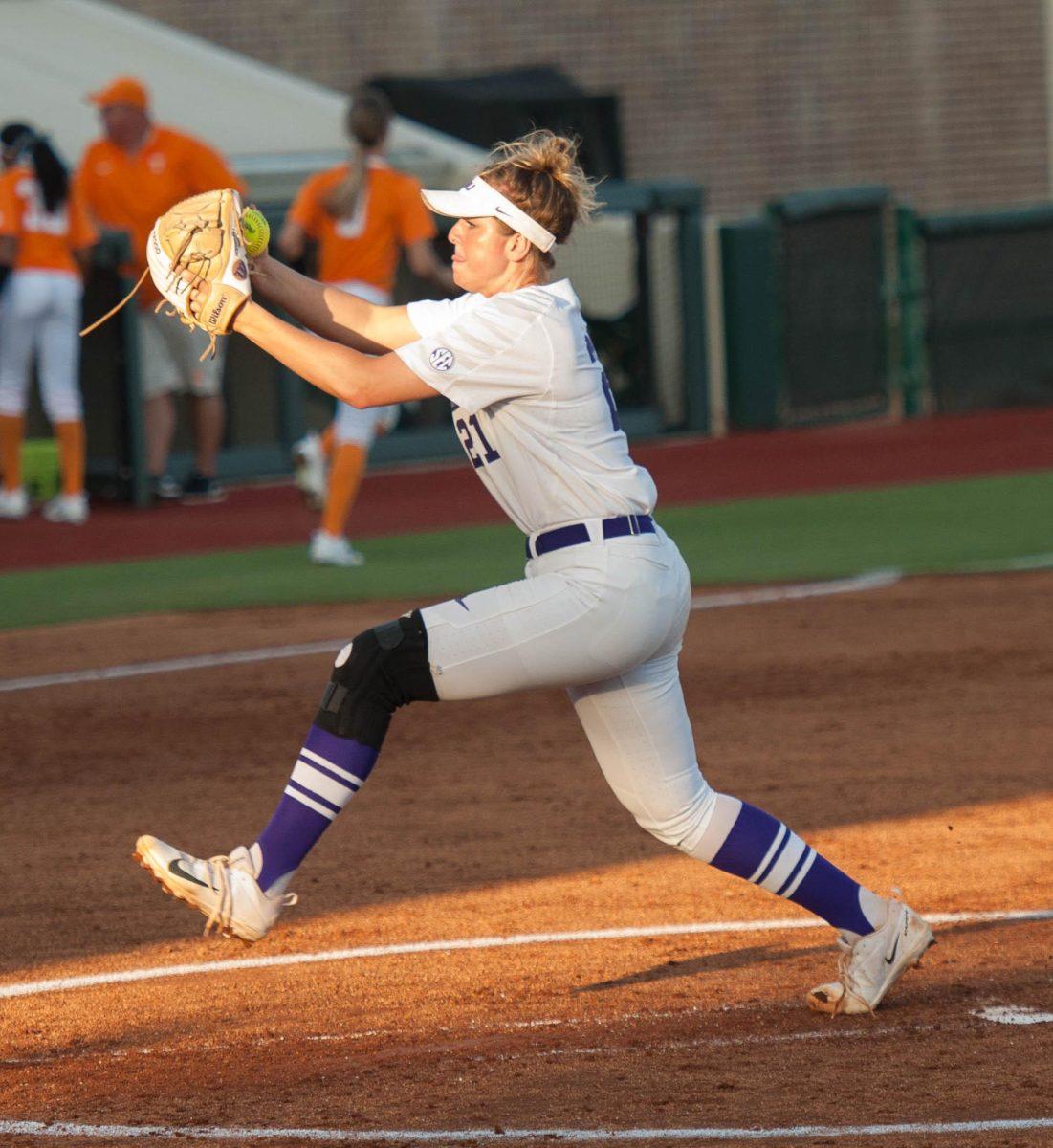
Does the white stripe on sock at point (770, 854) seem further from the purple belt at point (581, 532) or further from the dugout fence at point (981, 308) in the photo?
the dugout fence at point (981, 308)

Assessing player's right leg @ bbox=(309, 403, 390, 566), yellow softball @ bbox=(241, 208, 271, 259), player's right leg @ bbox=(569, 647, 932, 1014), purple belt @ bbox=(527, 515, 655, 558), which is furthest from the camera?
player's right leg @ bbox=(309, 403, 390, 566)

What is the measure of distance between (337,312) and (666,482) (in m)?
10.4

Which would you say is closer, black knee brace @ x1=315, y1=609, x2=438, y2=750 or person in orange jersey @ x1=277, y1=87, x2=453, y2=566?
black knee brace @ x1=315, y1=609, x2=438, y2=750

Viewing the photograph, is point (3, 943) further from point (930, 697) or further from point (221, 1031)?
point (930, 697)

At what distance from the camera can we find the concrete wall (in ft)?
67.1

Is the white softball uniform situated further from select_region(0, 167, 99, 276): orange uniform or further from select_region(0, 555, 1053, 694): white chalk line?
select_region(0, 167, 99, 276): orange uniform

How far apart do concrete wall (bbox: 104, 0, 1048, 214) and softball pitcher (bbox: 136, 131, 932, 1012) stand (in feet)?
54.2

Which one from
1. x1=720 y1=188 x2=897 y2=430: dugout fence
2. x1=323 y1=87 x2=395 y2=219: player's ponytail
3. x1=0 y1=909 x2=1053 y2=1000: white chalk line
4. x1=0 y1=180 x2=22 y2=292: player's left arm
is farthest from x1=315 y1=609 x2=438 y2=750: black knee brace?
x1=720 y1=188 x2=897 y2=430: dugout fence

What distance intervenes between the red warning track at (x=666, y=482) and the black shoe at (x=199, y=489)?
173 millimetres

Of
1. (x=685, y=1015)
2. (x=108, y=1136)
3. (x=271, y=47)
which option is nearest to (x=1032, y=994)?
(x=685, y=1015)

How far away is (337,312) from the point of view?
4641 mm

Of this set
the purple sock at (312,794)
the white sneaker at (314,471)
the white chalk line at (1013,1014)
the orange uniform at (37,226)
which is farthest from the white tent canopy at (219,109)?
the white chalk line at (1013,1014)

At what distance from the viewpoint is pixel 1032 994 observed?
4.54 m

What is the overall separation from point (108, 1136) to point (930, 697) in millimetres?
4845
